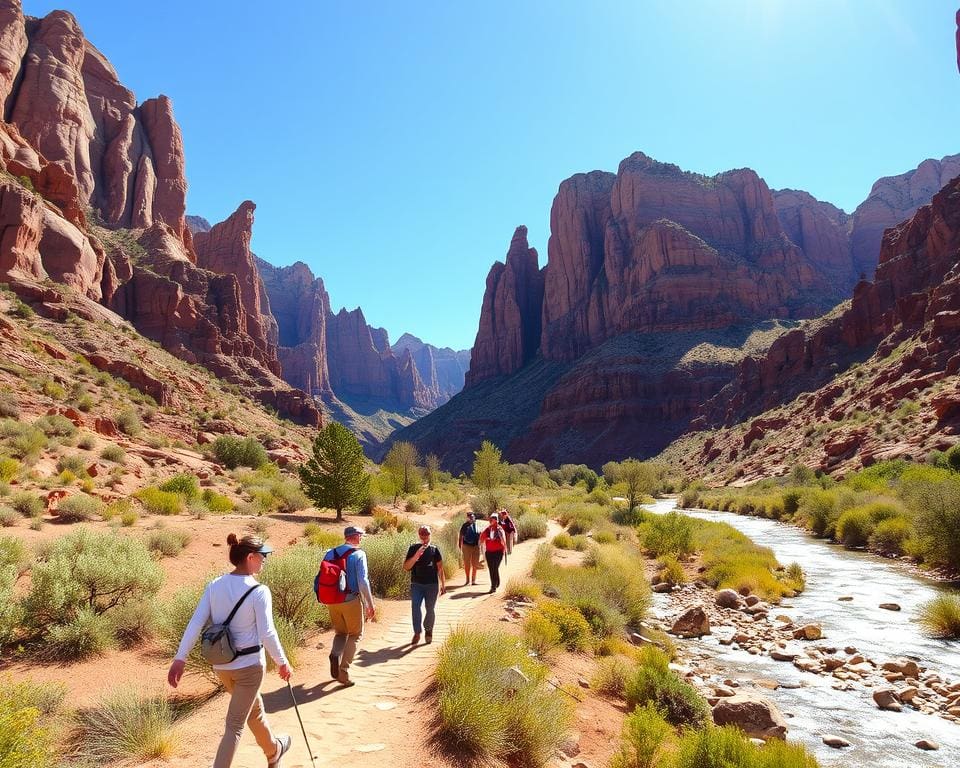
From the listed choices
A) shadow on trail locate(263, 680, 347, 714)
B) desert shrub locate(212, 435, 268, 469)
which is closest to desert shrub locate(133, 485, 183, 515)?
desert shrub locate(212, 435, 268, 469)

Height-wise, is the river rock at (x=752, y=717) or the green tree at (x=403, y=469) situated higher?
the green tree at (x=403, y=469)

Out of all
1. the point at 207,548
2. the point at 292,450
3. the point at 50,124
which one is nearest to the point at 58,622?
the point at 207,548

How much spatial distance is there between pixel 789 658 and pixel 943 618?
403 cm


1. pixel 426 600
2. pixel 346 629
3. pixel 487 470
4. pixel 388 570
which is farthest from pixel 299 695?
pixel 487 470

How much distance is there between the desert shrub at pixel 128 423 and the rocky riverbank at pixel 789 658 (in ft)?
94.7

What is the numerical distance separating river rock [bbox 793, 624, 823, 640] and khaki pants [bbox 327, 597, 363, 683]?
10961 mm

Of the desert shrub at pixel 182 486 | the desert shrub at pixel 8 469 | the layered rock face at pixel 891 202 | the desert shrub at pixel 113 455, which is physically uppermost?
the layered rock face at pixel 891 202

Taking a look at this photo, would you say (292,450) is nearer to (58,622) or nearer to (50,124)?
(58,622)

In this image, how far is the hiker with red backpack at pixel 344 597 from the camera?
23.1 ft

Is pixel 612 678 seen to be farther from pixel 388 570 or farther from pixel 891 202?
pixel 891 202

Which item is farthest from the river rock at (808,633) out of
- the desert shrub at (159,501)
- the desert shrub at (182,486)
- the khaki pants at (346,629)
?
the desert shrub at (182,486)

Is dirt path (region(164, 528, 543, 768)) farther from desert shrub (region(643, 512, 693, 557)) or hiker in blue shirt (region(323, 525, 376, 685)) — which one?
desert shrub (region(643, 512, 693, 557))

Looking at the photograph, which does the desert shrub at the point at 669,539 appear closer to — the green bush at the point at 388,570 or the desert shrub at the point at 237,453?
the green bush at the point at 388,570

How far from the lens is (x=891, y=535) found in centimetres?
2142
